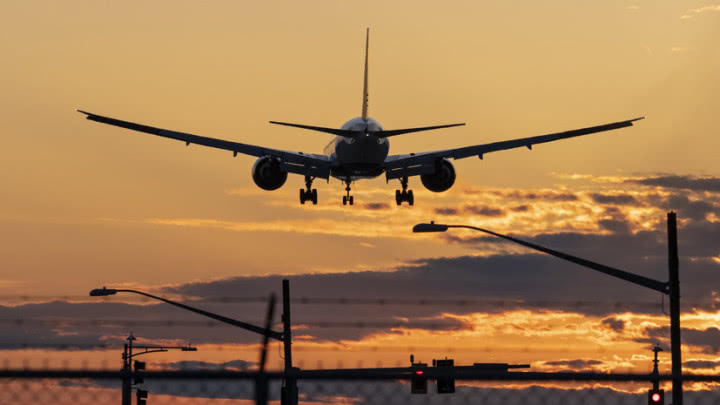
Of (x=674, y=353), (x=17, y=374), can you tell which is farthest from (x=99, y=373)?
(x=674, y=353)

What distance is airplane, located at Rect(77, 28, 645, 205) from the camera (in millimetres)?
74562

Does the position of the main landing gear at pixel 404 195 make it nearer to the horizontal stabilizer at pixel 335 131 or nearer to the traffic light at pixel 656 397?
the horizontal stabilizer at pixel 335 131

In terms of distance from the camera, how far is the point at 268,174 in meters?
78.6

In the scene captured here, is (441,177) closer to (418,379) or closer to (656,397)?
(656,397)

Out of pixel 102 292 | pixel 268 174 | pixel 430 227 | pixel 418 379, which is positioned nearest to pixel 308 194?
pixel 268 174

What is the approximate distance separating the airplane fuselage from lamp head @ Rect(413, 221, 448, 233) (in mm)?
33897

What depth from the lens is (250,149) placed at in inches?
3130

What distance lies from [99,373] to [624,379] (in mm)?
4984

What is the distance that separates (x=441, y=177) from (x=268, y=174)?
10.5 m

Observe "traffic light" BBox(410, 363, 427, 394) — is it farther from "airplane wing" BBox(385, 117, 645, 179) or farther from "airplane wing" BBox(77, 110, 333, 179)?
"airplane wing" BBox(77, 110, 333, 179)

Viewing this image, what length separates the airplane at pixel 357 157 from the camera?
74562 mm

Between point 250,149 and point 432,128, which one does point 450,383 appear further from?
point 250,149

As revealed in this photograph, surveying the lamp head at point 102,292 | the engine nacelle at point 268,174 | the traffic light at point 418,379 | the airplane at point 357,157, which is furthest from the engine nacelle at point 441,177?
the traffic light at point 418,379

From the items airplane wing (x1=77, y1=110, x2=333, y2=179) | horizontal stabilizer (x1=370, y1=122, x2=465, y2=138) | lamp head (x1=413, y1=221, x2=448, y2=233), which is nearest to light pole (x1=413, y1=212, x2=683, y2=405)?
lamp head (x1=413, y1=221, x2=448, y2=233)
